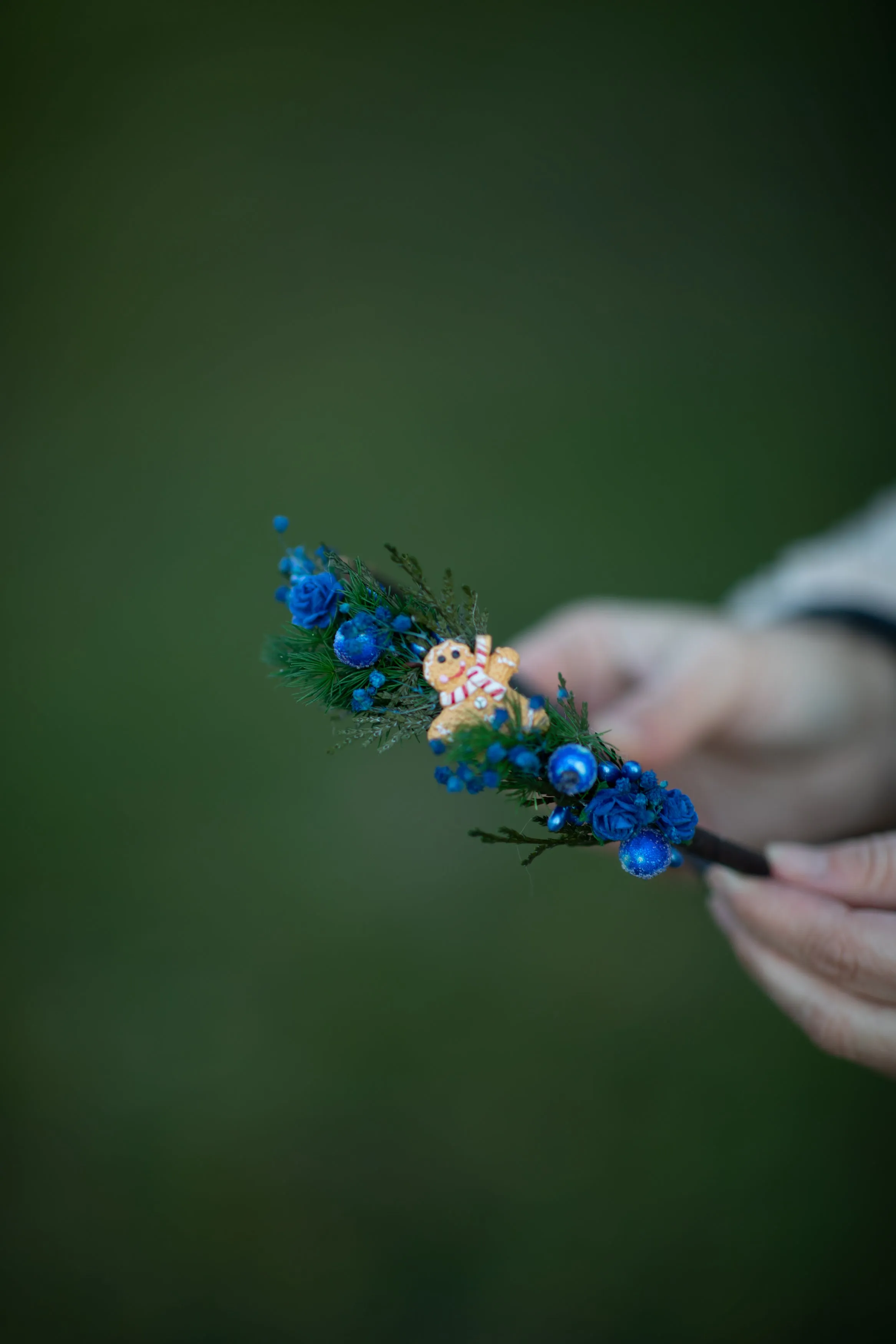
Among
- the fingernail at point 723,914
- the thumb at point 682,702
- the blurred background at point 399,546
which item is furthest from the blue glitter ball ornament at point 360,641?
the blurred background at point 399,546

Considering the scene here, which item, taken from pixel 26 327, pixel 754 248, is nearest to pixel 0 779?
pixel 26 327

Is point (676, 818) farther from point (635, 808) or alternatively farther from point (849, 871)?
point (849, 871)

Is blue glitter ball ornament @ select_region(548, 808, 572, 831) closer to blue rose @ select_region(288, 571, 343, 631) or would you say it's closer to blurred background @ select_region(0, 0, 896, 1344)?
blue rose @ select_region(288, 571, 343, 631)

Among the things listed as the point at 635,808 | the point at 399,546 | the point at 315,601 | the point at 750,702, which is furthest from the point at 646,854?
the point at 399,546

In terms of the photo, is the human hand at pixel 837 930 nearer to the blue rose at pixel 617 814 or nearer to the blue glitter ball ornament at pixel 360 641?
the blue rose at pixel 617 814

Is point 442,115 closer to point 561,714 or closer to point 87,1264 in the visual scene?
point 561,714

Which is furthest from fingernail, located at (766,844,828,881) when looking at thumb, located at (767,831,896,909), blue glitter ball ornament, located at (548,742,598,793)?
blue glitter ball ornament, located at (548,742,598,793)
